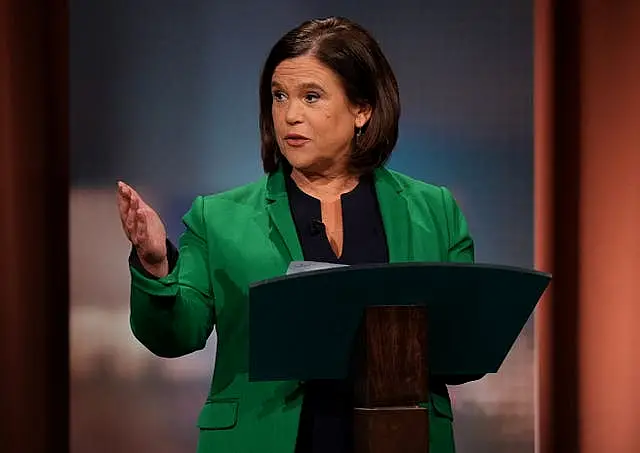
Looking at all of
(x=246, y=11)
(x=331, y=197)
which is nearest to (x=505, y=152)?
(x=246, y=11)

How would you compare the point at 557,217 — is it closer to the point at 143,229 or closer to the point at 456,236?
the point at 456,236

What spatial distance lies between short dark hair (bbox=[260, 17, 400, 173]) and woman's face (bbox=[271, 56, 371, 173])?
2 centimetres

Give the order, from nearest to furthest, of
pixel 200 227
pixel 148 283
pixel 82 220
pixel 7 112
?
pixel 148 283, pixel 200 227, pixel 7 112, pixel 82 220

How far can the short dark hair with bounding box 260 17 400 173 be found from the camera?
189cm

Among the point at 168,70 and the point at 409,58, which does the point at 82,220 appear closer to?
the point at 168,70

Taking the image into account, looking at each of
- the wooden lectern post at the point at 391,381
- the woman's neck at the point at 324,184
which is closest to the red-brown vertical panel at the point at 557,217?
the woman's neck at the point at 324,184

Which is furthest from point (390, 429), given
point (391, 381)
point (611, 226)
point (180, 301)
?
point (611, 226)

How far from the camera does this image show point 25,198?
9.09 ft

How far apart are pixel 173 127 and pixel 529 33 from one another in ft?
3.33

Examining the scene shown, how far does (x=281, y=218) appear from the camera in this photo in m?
1.85

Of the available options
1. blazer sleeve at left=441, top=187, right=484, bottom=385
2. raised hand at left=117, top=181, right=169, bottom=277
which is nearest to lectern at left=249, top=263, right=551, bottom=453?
raised hand at left=117, top=181, right=169, bottom=277

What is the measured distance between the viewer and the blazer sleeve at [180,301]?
1.66 m

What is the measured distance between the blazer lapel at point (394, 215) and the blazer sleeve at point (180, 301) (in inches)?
12.5

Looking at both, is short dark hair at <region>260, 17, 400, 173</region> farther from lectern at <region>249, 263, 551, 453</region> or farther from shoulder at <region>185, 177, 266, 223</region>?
lectern at <region>249, 263, 551, 453</region>
